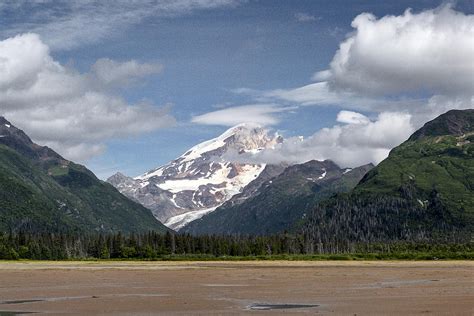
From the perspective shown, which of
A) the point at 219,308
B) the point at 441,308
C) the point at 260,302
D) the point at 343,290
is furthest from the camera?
the point at 343,290

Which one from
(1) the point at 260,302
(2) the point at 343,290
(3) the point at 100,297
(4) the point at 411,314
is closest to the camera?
(4) the point at 411,314

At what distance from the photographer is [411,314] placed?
49.9 meters

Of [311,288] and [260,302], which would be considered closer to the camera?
[260,302]

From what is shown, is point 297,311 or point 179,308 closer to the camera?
point 297,311

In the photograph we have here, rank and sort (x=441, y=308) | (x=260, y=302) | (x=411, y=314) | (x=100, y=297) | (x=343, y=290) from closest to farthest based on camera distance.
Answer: (x=411, y=314), (x=441, y=308), (x=260, y=302), (x=100, y=297), (x=343, y=290)

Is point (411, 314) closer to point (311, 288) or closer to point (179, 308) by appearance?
point (179, 308)

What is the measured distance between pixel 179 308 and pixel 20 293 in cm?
2760

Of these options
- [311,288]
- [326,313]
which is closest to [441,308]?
[326,313]

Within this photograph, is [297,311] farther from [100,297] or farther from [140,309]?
[100,297]

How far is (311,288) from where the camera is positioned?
8012cm

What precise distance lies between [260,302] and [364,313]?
543 inches

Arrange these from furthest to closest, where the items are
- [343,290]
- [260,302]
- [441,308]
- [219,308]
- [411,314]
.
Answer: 1. [343,290]
2. [260,302]
3. [219,308]
4. [441,308]
5. [411,314]

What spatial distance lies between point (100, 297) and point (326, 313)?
28.4 metres

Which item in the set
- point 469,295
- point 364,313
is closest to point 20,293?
point 364,313
